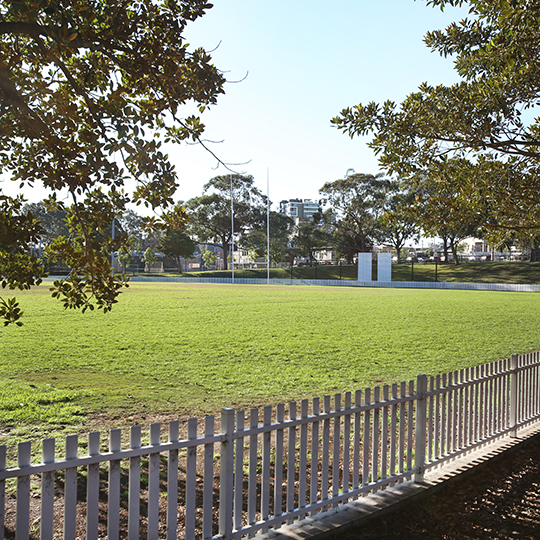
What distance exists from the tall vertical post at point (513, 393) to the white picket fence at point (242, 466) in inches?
0.5

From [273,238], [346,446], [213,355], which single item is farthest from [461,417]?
[273,238]

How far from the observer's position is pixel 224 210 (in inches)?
3260

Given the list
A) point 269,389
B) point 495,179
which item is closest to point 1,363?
point 269,389

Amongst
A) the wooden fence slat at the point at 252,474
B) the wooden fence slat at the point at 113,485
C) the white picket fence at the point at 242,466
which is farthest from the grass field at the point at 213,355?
the wooden fence slat at the point at 113,485

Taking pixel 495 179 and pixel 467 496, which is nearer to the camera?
pixel 467 496

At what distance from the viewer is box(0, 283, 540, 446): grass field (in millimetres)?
8164

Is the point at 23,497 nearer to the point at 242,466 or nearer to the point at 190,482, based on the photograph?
the point at 190,482

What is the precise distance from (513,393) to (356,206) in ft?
244

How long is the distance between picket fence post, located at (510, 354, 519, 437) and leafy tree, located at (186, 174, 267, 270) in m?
77.2

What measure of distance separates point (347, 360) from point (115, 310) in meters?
13.7

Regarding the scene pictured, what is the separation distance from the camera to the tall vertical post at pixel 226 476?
3484mm

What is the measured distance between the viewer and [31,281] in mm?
4672

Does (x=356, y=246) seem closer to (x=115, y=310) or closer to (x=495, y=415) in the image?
(x=115, y=310)

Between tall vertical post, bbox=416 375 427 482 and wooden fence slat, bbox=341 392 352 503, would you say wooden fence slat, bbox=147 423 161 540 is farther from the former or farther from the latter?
tall vertical post, bbox=416 375 427 482
